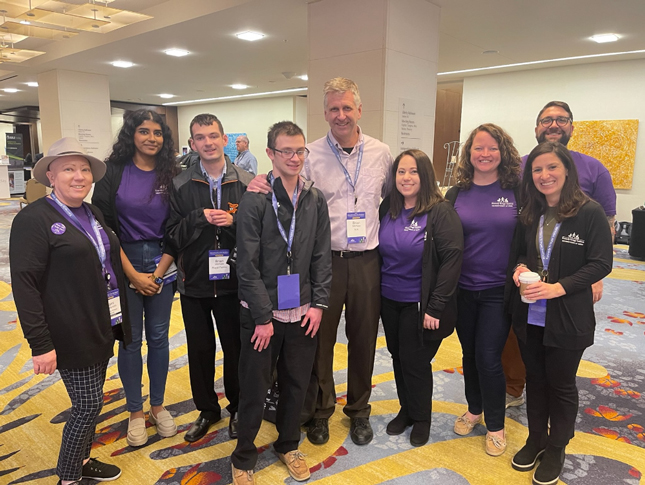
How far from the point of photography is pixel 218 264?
2.22m

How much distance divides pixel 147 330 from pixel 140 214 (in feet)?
2.08

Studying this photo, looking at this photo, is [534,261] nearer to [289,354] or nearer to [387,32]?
[289,354]

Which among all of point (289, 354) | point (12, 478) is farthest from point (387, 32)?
point (12, 478)

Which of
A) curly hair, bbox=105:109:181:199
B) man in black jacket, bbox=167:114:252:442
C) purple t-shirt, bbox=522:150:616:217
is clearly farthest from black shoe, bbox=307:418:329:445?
purple t-shirt, bbox=522:150:616:217

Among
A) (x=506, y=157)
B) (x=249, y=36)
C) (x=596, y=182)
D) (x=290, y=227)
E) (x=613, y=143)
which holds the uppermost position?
(x=249, y=36)

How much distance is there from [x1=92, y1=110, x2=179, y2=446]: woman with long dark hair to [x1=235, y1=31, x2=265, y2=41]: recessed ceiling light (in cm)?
453

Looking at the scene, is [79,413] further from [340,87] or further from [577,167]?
[577,167]

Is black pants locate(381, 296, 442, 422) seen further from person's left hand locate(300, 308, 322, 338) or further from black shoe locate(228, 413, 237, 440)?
black shoe locate(228, 413, 237, 440)

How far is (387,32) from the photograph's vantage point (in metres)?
4.24

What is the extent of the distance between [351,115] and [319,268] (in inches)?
31.6

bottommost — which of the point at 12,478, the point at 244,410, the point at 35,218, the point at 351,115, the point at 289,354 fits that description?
the point at 12,478

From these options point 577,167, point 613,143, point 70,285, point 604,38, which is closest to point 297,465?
point 70,285

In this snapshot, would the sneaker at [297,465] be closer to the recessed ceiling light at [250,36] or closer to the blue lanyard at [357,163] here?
the blue lanyard at [357,163]

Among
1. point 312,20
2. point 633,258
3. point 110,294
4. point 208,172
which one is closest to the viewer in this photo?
point 110,294
